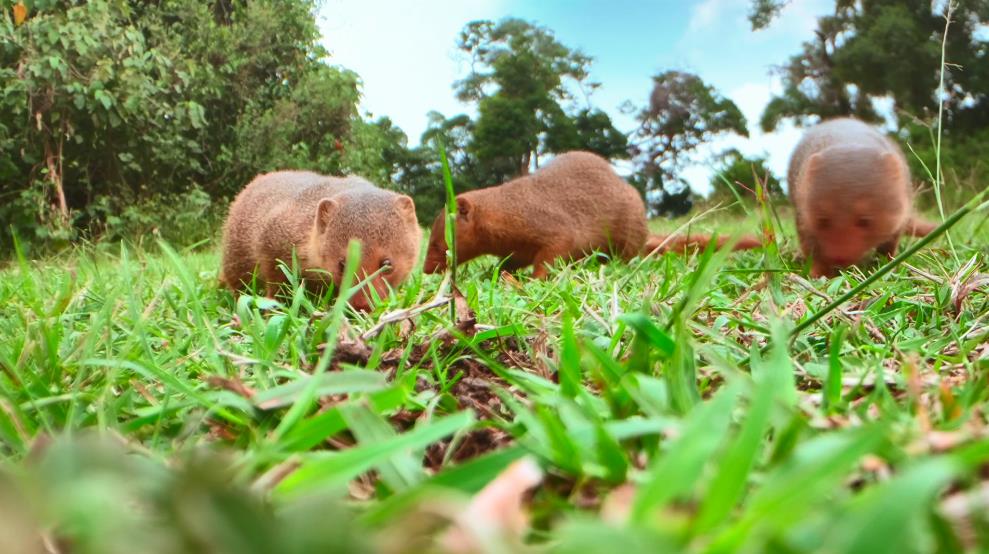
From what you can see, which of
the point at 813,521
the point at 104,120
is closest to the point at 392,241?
the point at 813,521

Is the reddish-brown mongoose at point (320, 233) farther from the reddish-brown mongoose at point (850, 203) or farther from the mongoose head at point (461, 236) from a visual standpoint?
the reddish-brown mongoose at point (850, 203)

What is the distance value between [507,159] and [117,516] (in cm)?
736

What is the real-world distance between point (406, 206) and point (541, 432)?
2554 mm

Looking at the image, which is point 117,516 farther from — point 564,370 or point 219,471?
point 564,370

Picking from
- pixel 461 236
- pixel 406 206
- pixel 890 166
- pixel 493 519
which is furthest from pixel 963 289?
pixel 461 236

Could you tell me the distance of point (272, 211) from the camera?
3271mm

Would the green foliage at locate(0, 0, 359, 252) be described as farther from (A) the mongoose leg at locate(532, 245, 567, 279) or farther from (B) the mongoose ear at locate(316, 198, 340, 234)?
(B) the mongoose ear at locate(316, 198, 340, 234)

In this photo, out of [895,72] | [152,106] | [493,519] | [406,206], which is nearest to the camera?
[493,519]

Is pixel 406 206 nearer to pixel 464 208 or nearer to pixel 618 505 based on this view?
pixel 464 208

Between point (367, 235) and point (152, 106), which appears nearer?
point (367, 235)

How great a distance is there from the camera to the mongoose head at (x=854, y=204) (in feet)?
11.9

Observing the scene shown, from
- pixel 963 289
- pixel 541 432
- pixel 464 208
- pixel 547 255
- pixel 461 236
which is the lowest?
pixel 547 255

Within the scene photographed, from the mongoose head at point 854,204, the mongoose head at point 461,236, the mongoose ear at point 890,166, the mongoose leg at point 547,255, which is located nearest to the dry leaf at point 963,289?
the mongoose head at point 854,204

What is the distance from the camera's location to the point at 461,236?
493 centimetres
